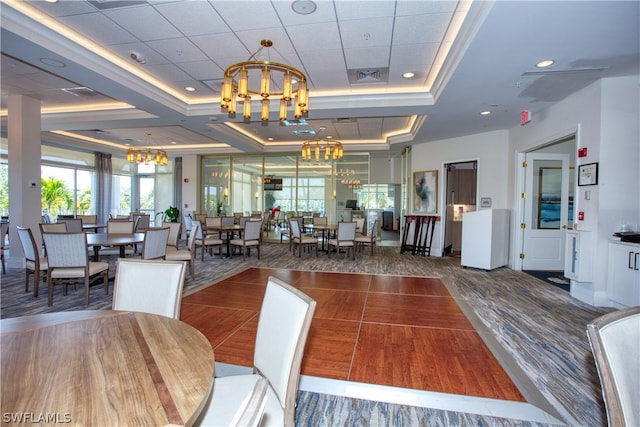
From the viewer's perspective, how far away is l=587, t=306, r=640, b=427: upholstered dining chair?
3.32ft

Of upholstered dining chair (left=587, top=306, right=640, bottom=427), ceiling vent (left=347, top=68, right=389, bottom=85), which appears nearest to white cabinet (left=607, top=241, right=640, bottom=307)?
upholstered dining chair (left=587, top=306, right=640, bottom=427)

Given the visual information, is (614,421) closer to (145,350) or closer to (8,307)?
(145,350)

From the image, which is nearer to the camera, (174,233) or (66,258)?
(66,258)

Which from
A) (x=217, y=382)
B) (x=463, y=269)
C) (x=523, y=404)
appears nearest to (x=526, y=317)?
(x=523, y=404)

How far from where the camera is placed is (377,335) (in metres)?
3.04

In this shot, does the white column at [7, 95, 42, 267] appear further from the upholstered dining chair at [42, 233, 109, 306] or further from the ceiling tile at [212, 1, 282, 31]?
the ceiling tile at [212, 1, 282, 31]

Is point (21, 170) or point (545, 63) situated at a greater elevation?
point (545, 63)

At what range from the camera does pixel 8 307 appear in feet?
12.1

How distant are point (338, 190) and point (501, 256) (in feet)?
18.1

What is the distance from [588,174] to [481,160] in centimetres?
301

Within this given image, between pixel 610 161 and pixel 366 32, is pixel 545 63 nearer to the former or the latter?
pixel 610 161

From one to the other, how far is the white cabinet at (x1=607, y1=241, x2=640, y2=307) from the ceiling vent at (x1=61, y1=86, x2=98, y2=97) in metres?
8.66

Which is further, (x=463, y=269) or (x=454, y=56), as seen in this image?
(x=463, y=269)

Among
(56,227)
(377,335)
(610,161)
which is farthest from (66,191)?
(610,161)
